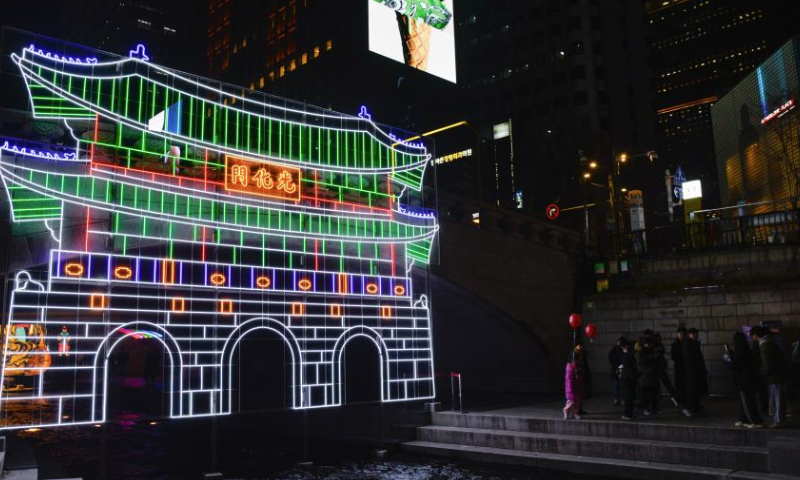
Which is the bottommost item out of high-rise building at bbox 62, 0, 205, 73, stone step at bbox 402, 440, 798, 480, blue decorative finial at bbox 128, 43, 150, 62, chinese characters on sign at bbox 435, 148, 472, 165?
stone step at bbox 402, 440, 798, 480

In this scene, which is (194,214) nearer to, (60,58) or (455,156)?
(60,58)

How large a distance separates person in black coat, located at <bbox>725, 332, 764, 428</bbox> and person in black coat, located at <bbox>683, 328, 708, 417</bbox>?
1.95 metres

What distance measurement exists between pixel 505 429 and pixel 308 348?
5.75 metres

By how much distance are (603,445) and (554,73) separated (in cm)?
7201

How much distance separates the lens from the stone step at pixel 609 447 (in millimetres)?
12305

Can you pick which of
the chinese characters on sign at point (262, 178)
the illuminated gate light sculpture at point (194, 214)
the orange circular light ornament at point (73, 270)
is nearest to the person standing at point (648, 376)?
the illuminated gate light sculpture at point (194, 214)

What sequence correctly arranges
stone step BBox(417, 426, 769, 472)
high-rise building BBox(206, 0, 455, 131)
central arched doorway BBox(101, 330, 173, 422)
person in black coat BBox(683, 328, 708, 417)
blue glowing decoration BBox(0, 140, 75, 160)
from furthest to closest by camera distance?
high-rise building BBox(206, 0, 455, 131), central arched doorway BBox(101, 330, 173, 422), person in black coat BBox(683, 328, 708, 417), stone step BBox(417, 426, 769, 472), blue glowing decoration BBox(0, 140, 75, 160)

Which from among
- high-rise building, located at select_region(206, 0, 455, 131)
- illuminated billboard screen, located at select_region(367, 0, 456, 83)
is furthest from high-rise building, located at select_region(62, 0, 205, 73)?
illuminated billboard screen, located at select_region(367, 0, 456, 83)

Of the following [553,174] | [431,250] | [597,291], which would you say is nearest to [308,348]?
[431,250]

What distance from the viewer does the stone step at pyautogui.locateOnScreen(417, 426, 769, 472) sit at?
12.3 meters

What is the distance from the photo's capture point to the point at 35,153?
10648 millimetres

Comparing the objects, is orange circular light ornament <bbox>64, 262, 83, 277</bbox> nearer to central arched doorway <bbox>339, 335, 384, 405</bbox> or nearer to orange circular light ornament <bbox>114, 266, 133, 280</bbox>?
orange circular light ornament <bbox>114, 266, 133, 280</bbox>

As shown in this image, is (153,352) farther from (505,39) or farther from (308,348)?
(505,39)

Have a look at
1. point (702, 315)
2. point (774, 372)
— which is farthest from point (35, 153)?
point (702, 315)
